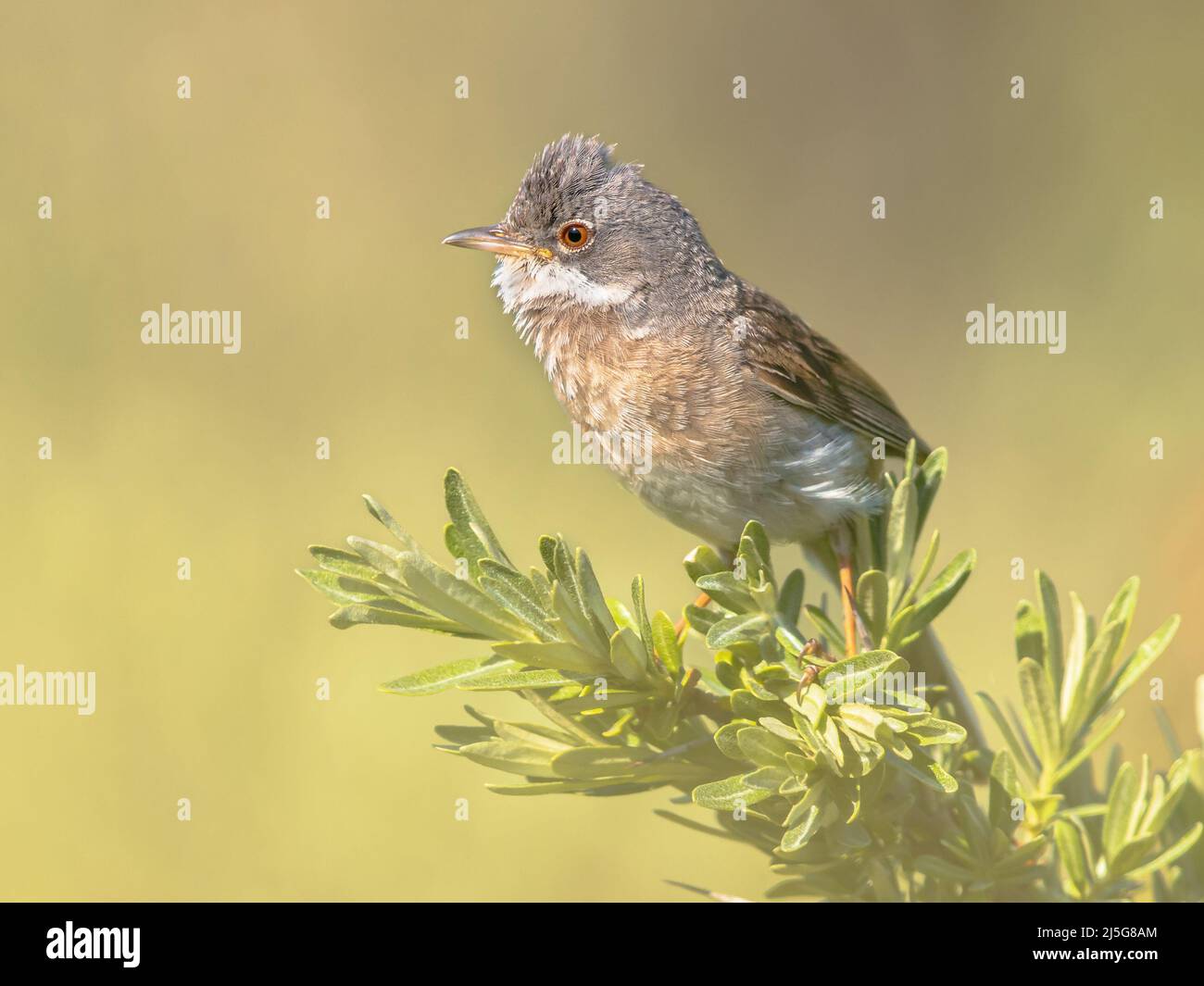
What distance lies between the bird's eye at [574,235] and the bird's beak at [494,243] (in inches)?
2.2

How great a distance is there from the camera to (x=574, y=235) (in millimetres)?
3133

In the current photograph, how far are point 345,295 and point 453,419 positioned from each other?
0.66m

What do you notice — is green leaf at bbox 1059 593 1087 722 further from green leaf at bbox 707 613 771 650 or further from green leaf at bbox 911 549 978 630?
green leaf at bbox 707 613 771 650

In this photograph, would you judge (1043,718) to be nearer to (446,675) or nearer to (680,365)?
(446,675)

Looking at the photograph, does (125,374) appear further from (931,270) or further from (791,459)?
(931,270)

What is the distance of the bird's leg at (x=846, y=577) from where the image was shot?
2179 mm

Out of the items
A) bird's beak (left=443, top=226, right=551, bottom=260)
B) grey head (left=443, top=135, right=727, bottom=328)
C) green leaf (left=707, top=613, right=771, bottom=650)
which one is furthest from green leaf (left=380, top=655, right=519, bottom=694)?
bird's beak (left=443, top=226, right=551, bottom=260)

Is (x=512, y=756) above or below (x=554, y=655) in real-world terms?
below

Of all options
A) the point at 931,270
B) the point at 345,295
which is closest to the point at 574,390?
the point at 345,295

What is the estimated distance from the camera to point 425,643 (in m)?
3.83

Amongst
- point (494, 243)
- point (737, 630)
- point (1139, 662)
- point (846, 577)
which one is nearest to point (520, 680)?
point (737, 630)

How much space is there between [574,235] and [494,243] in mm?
216

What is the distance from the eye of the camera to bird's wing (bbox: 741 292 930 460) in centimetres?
290

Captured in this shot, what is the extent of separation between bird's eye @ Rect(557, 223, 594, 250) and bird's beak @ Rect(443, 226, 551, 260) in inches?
2.2
